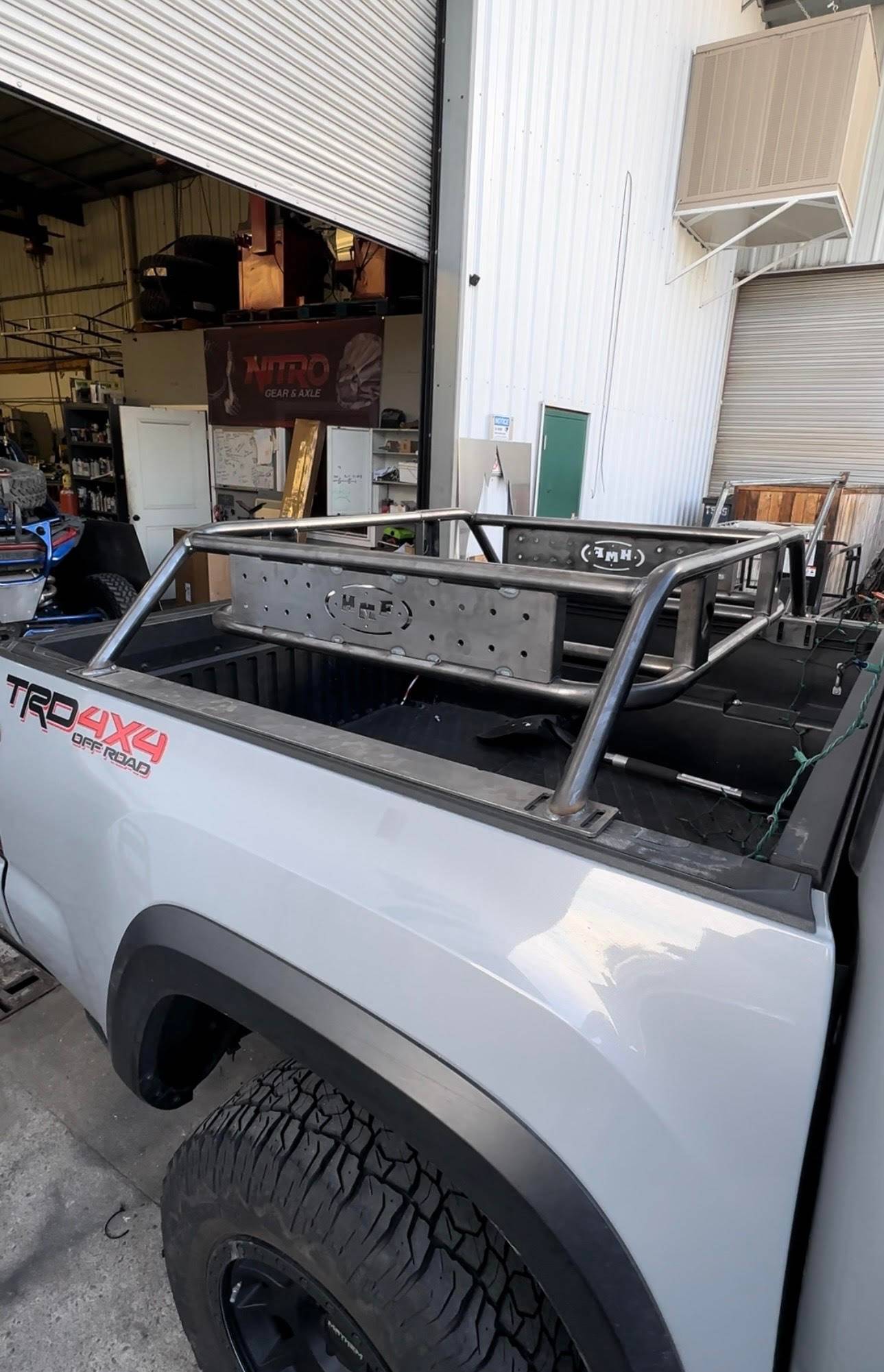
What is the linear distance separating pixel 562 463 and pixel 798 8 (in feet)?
25.7

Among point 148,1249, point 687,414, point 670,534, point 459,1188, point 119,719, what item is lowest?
point 148,1249

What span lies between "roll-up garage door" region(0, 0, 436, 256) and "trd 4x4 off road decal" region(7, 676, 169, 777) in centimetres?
209

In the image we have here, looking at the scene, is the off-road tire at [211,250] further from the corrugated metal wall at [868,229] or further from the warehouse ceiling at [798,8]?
the warehouse ceiling at [798,8]

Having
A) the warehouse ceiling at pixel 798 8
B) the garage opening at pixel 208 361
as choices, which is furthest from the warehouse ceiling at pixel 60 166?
the warehouse ceiling at pixel 798 8

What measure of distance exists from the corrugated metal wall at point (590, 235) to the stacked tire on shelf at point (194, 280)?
14.6 ft

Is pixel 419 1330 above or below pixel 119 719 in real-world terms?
below

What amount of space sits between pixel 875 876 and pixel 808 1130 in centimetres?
26

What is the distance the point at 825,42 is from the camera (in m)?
6.06

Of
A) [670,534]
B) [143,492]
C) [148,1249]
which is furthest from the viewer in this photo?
[143,492]

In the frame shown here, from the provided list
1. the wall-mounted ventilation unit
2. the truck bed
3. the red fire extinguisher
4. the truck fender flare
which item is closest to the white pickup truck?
the truck fender flare

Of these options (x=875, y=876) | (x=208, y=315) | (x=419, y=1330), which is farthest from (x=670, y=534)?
(x=208, y=315)

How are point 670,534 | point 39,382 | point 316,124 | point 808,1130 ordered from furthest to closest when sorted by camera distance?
point 39,382, point 316,124, point 670,534, point 808,1130

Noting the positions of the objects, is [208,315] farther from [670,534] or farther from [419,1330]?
[419,1330]

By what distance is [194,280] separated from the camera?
8.18m
